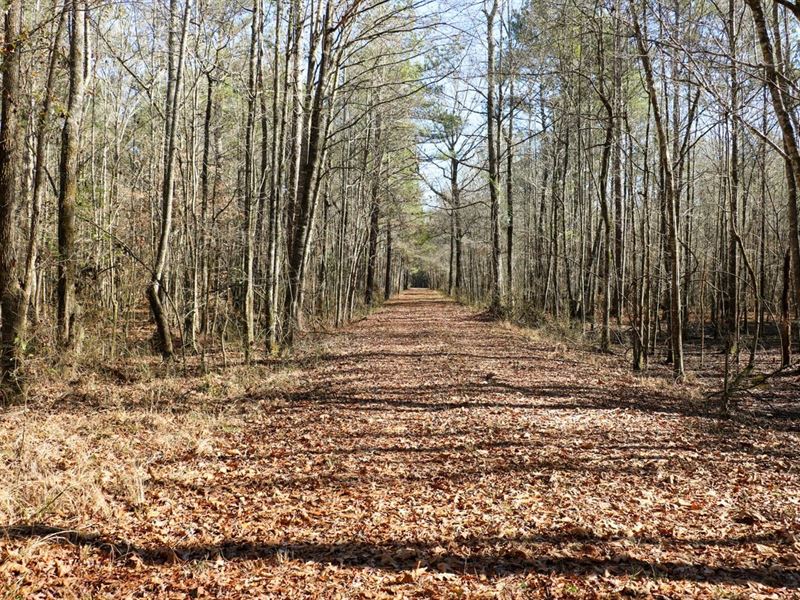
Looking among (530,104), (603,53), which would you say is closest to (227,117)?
(530,104)

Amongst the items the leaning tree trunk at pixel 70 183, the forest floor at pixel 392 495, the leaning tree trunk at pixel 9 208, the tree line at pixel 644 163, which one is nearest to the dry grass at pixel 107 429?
the forest floor at pixel 392 495

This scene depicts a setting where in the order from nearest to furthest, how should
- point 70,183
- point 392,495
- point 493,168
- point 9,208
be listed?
point 392,495 → point 9,208 → point 70,183 → point 493,168

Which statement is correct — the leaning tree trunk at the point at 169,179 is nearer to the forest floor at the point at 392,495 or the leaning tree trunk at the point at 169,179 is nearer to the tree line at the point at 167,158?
the tree line at the point at 167,158

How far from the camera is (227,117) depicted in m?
20.7

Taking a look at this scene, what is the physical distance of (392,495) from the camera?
4.77m

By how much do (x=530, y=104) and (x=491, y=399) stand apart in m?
16.6

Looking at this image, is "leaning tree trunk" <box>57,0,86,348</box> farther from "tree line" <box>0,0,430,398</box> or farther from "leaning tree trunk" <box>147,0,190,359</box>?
"leaning tree trunk" <box>147,0,190,359</box>

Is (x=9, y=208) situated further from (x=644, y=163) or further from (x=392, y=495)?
(x=644, y=163)

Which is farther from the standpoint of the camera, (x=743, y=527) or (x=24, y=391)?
(x=24, y=391)

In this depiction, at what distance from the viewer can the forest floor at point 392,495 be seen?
11.4 ft

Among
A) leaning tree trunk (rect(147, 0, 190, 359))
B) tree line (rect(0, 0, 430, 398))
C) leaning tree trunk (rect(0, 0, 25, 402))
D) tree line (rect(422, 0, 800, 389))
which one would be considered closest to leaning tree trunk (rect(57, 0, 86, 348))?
tree line (rect(0, 0, 430, 398))

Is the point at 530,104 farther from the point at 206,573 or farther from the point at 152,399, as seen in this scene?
the point at 206,573

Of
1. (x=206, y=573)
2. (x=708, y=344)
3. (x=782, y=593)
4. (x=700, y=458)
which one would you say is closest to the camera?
(x=782, y=593)

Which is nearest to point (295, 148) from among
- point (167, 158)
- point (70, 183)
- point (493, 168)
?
point (167, 158)
